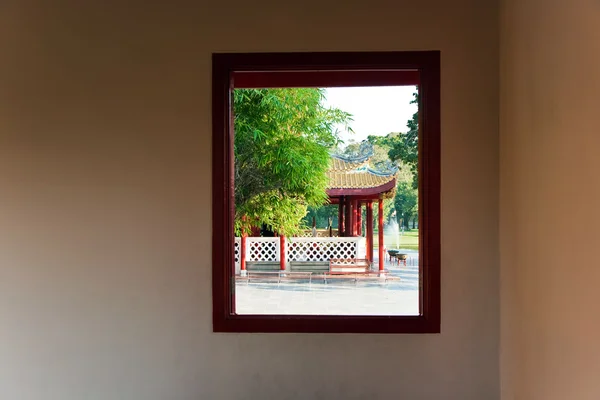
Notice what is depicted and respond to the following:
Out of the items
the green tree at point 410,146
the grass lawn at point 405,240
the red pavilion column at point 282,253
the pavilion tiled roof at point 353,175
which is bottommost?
the red pavilion column at point 282,253

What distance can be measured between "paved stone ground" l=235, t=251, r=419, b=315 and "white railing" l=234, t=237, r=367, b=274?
0.14 meters

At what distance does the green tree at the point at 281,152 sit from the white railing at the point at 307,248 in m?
0.08

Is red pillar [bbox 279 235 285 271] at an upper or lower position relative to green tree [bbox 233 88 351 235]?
lower

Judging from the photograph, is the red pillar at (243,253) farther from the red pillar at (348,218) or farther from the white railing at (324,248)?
the red pillar at (348,218)

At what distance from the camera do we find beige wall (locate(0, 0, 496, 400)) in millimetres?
1709

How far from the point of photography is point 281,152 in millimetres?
1981

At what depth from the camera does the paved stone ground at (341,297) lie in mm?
1785
